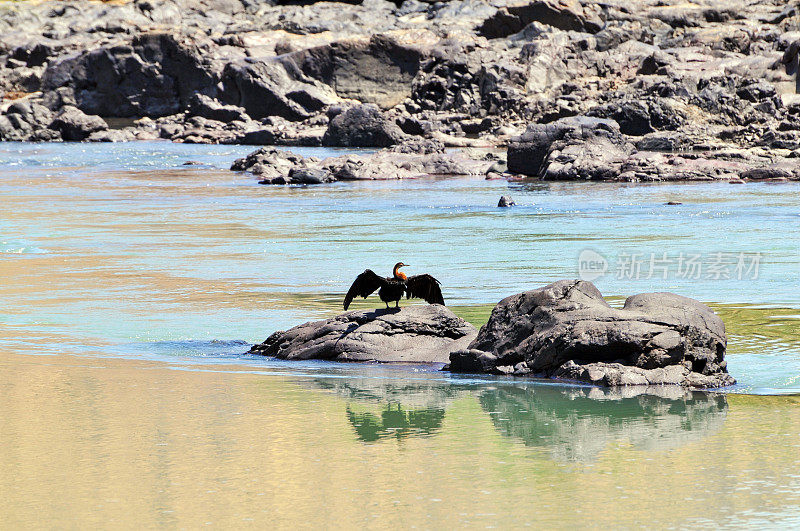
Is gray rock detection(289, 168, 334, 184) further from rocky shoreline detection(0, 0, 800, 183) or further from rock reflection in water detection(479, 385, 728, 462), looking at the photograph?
rock reflection in water detection(479, 385, 728, 462)

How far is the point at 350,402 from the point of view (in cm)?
745

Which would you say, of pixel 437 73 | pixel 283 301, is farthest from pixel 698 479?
pixel 437 73

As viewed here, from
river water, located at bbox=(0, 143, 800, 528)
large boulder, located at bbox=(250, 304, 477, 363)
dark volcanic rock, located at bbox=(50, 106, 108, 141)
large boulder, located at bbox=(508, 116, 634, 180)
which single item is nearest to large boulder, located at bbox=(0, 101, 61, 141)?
dark volcanic rock, located at bbox=(50, 106, 108, 141)

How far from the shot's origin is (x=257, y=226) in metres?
18.8

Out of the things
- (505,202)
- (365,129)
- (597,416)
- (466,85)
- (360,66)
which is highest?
(360,66)

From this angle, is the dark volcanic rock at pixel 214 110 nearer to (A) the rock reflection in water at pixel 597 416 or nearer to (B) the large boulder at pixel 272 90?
(B) the large boulder at pixel 272 90

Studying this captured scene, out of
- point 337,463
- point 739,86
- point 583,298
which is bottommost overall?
point 337,463

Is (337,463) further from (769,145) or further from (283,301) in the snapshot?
(769,145)

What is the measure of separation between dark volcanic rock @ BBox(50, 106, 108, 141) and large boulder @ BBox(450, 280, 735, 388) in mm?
40283

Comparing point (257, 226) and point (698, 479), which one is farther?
point (257, 226)

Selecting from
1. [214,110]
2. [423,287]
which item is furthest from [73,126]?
[423,287]

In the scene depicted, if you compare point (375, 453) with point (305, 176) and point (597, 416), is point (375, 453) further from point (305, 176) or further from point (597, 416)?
point (305, 176)

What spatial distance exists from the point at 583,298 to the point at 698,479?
8.87 feet

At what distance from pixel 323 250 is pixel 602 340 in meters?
8.43
